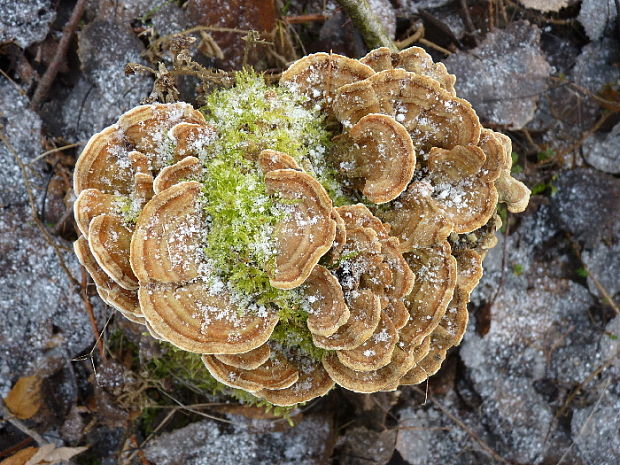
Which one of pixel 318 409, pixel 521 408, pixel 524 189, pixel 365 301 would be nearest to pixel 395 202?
pixel 365 301

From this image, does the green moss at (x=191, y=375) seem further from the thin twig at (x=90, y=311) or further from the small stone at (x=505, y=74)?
the small stone at (x=505, y=74)

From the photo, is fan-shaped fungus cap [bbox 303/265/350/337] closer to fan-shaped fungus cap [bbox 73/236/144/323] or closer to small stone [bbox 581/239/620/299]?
fan-shaped fungus cap [bbox 73/236/144/323]

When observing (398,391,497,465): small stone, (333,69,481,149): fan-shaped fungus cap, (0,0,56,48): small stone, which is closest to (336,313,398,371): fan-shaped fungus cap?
(333,69,481,149): fan-shaped fungus cap

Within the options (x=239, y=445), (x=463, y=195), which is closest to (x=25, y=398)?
(x=239, y=445)

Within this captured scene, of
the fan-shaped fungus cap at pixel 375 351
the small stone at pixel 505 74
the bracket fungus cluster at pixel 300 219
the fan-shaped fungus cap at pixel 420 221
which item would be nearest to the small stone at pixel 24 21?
the bracket fungus cluster at pixel 300 219

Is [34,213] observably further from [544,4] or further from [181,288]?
[544,4]
